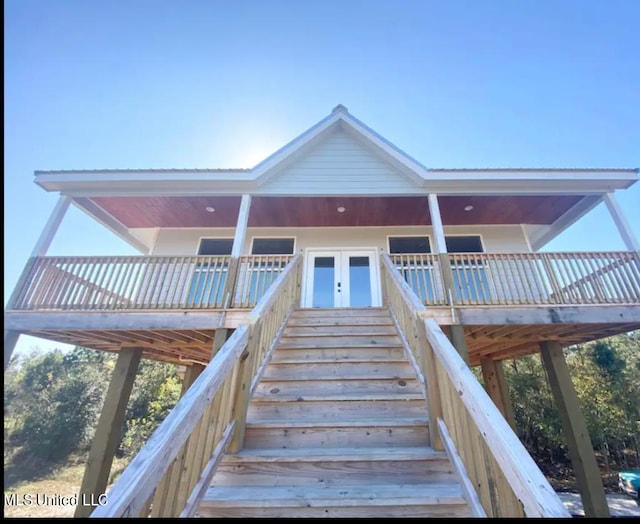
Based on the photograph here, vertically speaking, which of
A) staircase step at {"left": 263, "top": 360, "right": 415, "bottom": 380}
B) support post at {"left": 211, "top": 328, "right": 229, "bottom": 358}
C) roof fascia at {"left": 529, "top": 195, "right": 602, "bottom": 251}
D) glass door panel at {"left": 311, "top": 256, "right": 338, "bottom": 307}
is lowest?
staircase step at {"left": 263, "top": 360, "right": 415, "bottom": 380}

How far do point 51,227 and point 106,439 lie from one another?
13.4ft

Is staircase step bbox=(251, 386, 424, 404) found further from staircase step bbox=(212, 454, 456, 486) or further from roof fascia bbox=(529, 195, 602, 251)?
roof fascia bbox=(529, 195, 602, 251)

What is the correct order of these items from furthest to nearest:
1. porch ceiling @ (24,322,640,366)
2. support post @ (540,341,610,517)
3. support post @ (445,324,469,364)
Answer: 1. porch ceiling @ (24,322,640,366)
2. support post @ (445,324,469,364)
3. support post @ (540,341,610,517)

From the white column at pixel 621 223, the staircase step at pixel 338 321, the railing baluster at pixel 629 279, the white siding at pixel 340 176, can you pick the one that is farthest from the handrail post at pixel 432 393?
the white column at pixel 621 223

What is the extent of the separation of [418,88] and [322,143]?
11.3 ft

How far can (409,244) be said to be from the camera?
7500mm

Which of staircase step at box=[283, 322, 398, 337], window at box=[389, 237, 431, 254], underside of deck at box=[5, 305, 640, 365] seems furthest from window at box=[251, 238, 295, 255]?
staircase step at box=[283, 322, 398, 337]

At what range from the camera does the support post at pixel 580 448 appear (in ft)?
13.6

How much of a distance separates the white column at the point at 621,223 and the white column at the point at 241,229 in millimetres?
7298

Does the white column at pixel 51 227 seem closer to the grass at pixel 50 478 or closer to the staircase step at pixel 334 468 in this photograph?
the staircase step at pixel 334 468

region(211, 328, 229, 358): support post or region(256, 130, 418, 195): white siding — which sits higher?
region(256, 130, 418, 195): white siding

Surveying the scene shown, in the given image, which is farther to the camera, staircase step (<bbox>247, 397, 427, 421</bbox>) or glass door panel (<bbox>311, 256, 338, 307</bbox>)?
glass door panel (<bbox>311, 256, 338, 307</bbox>)

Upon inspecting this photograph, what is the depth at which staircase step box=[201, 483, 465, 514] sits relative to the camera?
170 centimetres

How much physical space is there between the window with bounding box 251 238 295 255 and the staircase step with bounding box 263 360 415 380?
4.59 m
